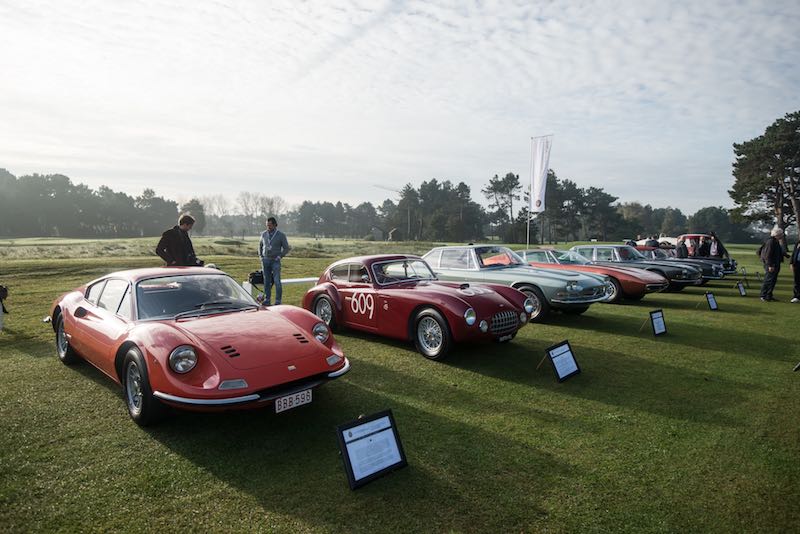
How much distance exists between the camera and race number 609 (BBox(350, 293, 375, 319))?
23.5 ft

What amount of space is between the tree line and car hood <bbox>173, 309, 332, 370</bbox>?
55.0 m

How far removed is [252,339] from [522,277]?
6508 millimetres

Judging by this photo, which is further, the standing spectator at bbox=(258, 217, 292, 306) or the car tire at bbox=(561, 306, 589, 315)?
the standing spectator at bbox=(258, 217, 292, 306)

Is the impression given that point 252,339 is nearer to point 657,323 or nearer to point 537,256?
point 657,323

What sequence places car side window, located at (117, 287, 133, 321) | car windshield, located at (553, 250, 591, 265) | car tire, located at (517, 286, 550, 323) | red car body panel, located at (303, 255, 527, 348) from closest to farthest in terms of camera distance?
car side window, located at (117, 287, 133, 321)
red car body panel, located at (303, 255, 527, 348)
car tire, located at (517, 286, 550, 323)
car windshield, located at (553, 250, 591, 265)

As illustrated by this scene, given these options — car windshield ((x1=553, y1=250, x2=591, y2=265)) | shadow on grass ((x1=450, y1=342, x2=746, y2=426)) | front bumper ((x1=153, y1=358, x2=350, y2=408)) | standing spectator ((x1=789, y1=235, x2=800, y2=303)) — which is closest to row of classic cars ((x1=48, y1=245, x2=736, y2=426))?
front bumper ((x1=153, y1=358, x2=350, y2=408))

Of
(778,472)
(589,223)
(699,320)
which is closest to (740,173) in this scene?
(589,223)

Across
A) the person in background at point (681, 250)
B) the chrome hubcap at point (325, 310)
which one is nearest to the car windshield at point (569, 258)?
the chrome hubcap at point (325, 310)

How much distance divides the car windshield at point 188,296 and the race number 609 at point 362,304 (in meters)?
2.27

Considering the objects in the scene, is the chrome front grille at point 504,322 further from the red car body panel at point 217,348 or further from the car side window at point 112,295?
the car side window at point 112,295

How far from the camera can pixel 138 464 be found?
351cm

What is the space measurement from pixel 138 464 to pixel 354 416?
6.17 feet

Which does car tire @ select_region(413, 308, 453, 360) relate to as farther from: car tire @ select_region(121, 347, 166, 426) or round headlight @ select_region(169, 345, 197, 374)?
car tire @ select_region(121, 347, 166, 426)

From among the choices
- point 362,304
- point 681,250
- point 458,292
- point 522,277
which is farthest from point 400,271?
point 681,250
